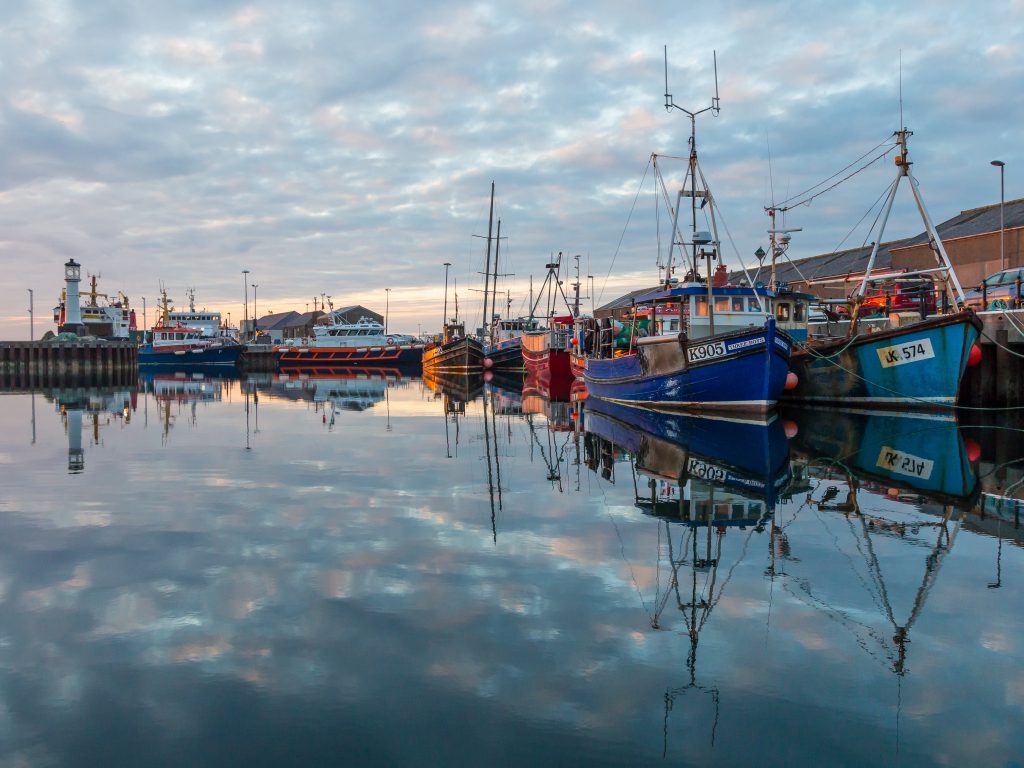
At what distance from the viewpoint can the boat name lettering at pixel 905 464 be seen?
12.7 meters

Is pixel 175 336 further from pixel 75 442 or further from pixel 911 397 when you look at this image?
pixel 911 397

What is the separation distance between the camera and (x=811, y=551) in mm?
8195

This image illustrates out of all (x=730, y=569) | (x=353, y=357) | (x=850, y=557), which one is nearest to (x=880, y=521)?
(x=850, y=557)

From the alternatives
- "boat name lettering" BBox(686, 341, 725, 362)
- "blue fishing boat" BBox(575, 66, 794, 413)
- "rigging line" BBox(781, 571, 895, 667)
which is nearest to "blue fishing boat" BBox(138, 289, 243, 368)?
"blue fishing boat" BBox(575, 66, 794, 413)

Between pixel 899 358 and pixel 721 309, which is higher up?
pixel 721 309

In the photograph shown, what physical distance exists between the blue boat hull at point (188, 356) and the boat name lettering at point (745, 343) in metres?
74.2

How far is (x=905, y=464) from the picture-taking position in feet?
44.4

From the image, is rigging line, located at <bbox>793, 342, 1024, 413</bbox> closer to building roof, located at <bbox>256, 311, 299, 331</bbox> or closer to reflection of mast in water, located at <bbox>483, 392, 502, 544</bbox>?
reflection of mast in water, located at <bbox>483, 392, 502, 544</bbox>

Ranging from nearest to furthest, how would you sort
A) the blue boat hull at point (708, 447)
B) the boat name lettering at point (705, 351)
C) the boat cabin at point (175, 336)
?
the blue boat hull at point (708, 447) < the boat name lettering at point (705, 351) < the boat cabin at point (175, 336)

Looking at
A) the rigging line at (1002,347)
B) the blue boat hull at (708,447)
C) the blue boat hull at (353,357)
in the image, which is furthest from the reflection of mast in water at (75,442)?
the blue boat hull at (353,357)

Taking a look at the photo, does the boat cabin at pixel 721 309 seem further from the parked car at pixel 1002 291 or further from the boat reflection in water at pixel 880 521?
the boat reflection in water at pixel 880 521

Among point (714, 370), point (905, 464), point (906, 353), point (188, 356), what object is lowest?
point (905, 464)

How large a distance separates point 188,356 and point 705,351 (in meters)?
74.8

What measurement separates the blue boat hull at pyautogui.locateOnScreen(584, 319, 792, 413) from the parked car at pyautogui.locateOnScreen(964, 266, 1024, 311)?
27.6 feet
